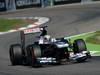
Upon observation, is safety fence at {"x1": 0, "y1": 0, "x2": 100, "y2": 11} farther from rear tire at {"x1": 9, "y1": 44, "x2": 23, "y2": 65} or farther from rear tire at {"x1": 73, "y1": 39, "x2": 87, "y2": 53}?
rear tire at {"x1": 73, "y1": 39, "x2": 87, "y2": 53}

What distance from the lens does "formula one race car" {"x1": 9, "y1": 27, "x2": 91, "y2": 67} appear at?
13.6 metres

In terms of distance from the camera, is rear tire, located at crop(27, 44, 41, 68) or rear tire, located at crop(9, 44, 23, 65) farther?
rear tire, located at crop(9, 44, 23, 65)

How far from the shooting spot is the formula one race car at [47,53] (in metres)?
13.6

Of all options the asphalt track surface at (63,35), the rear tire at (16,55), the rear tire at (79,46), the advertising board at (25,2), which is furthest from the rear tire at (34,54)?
the advertising board at (25,2)

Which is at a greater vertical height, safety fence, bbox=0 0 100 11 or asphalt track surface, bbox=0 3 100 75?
asphalt track surface, bbox=0 3 100 75

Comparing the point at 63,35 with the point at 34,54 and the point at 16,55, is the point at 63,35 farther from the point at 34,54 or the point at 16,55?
the point at 34,54

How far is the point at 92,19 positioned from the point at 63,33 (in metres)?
7.11

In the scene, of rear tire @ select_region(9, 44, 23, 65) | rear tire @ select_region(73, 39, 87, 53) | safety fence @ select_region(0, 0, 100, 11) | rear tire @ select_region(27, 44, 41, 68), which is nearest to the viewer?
rear tire @ select_region(27, 44, 41, 68)

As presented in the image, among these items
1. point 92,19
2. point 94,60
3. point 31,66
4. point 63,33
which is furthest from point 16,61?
point 92,19

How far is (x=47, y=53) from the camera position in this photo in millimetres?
14172

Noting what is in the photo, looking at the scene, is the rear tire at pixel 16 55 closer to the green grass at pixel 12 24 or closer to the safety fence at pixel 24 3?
the green grass at pixel 12 24

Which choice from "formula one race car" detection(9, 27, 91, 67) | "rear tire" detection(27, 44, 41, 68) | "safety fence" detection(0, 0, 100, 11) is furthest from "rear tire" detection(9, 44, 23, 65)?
"safety fence" detection(0, 0, 100, 11)

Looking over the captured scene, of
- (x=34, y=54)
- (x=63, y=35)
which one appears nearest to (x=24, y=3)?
(x=63, y=35)

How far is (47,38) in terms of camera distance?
47.3 ft
